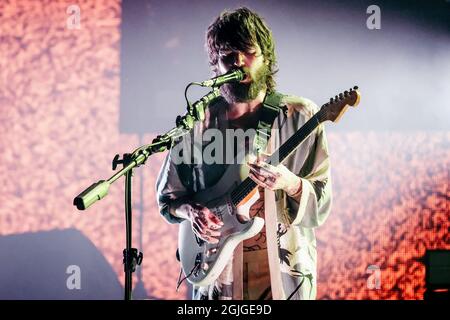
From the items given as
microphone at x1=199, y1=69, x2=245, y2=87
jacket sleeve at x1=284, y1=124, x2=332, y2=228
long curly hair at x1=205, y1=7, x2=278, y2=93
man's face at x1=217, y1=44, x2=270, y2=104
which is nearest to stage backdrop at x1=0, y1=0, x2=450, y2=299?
long curly hair at x1=205, y1=7, x2=278, y2=93

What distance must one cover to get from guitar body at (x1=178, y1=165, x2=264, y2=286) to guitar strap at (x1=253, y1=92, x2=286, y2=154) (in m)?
0.15

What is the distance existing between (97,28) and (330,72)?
115 centimetres

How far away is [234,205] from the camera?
7.14ft

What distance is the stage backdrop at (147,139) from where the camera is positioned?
258 centimetres

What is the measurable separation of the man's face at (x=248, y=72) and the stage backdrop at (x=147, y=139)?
0.27 metres

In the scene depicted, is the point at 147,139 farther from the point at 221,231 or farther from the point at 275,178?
the point at 275,178

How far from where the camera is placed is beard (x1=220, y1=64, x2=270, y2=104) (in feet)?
7.52

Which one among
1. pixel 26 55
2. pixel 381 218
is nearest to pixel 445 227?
pixel 381 218

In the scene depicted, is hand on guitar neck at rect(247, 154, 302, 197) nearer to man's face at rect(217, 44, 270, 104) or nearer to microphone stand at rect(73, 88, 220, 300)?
man's face at rect(217, 44, 270, 104)

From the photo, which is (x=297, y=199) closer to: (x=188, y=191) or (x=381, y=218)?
(x=188, y=191)

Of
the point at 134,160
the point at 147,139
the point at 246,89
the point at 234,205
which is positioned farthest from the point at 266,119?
the point at 134,160

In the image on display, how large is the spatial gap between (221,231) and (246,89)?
61 cm

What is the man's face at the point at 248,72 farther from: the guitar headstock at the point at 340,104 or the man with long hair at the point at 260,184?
the guitar headstock at the point at 340,104

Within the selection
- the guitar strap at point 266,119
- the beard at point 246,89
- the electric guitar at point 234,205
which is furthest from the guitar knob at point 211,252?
the beard at point 246,89
